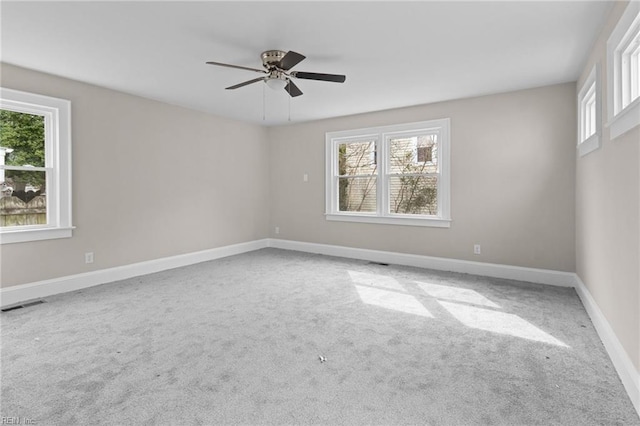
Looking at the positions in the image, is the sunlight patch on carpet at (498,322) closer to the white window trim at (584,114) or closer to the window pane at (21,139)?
the white window trim at (584,114)

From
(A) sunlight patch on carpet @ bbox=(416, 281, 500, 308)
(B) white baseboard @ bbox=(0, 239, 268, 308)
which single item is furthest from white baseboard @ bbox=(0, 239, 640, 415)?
(A) sunlight patch on carpet @ bbox=(416, 281, 500, 308)

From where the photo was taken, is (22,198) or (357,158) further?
(357,158)

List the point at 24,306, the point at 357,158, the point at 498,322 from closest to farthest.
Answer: the point at 498,322
the point at 24,306
the point at 357,158

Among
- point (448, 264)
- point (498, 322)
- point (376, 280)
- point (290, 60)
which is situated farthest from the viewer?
point (448, 264)

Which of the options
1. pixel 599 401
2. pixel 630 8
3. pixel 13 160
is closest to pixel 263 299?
pixel 599 401

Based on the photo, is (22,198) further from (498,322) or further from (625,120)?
(625,120)

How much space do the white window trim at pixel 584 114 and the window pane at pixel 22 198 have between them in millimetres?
5416

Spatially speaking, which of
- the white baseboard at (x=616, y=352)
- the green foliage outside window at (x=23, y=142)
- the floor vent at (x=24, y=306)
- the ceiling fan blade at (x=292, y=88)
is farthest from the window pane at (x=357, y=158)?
the floor vent at (x=24, y=306)

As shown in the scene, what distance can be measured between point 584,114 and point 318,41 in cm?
288

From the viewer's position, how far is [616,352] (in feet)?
7.11

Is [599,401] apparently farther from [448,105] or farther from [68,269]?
[68,269]

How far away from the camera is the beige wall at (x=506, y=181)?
159 inches

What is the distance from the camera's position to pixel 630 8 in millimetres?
1990

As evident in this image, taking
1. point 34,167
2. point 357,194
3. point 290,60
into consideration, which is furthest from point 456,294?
point 34,167
